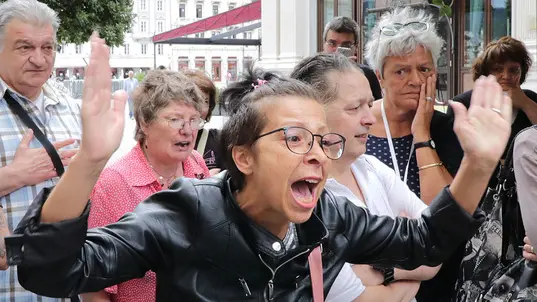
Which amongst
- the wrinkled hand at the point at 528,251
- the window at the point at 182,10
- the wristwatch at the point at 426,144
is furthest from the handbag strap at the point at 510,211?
the window at the point at 182,10

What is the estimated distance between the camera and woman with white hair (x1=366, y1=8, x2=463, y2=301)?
3592mm

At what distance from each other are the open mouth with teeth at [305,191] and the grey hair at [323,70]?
2.68ft

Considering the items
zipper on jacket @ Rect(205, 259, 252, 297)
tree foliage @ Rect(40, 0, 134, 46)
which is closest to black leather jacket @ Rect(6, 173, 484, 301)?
zipper on jacket @ Rect(205, 259, 252, 297)

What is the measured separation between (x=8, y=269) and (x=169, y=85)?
1069 mm

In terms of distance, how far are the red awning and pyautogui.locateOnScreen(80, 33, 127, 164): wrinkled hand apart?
18119mm

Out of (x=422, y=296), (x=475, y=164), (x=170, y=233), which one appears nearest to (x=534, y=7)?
(x=422, y=296)

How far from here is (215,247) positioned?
2.09 metres

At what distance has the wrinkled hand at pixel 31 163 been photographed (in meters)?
3.12

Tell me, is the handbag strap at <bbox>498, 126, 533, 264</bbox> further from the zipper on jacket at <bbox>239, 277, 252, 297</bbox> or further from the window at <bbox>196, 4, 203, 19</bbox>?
the window at <bbox>196, 4, 203, 19</bbox>

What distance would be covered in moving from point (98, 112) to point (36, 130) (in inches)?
65.3

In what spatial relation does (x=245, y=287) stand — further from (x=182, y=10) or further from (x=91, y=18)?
(x=182, y=10)

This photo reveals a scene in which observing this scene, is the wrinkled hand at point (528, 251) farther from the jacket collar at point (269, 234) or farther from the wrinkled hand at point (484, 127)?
the jacket collar at point (269, 234)

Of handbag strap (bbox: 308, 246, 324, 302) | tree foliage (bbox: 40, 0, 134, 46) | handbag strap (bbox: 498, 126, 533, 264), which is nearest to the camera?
handbag strap (bbox: 308, 246, 324, 302)

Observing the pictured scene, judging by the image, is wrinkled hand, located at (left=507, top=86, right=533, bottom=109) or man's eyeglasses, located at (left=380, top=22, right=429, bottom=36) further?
wrinkled hand, located at (left=507, top=86, right=533, bottom=109)
